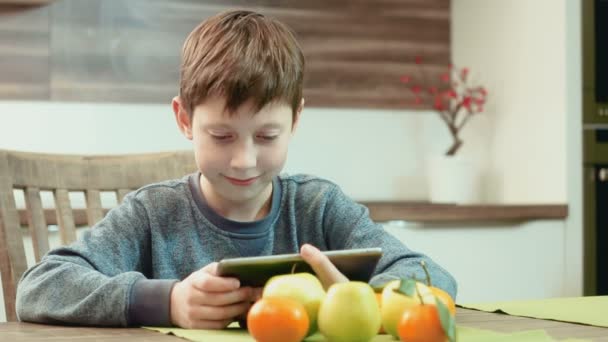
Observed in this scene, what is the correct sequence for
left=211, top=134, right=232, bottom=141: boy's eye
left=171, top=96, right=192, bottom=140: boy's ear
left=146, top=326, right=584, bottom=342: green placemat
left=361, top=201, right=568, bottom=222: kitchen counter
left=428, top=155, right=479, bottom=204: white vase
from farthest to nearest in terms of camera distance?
left=428, top=155, right=479, bottom=204: white vase
left=361, top=201, right=568, bottom=222: kitchen counter
left=171, top=96, right=192, bottom=140: boy's ear
left=211, top=134, right=232, bottom=141: boy's eye
left=146, top=326, right=584, bottom=342: green placemat

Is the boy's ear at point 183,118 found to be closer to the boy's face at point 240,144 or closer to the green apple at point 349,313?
the boy's face at point 240,144

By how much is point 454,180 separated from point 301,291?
238 centimetres

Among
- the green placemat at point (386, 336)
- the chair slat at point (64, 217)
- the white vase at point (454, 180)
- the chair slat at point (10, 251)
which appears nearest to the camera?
the green placemat at point (386, 336)

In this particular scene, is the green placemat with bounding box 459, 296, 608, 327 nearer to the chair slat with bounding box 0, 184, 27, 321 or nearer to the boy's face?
the boy's face

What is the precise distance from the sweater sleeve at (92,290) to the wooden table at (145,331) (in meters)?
0.02

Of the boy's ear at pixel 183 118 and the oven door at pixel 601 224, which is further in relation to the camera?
the oven door at pixel 601 224

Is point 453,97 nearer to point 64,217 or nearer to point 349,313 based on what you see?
point 64,217

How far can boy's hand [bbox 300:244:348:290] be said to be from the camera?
0.97m

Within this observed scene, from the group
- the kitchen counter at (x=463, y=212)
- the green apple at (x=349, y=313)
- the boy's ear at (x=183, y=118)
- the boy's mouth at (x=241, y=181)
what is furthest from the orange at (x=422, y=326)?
the kitchen counter at (x=463, y=212)

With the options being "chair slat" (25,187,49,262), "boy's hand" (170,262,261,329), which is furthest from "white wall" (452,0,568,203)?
"boy's hand" (170,262,261,329)

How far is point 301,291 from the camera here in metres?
0.92

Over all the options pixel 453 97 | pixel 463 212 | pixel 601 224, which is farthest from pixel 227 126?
pixel 453 97

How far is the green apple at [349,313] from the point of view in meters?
0.88

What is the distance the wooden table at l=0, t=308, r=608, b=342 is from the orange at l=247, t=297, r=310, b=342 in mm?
139
